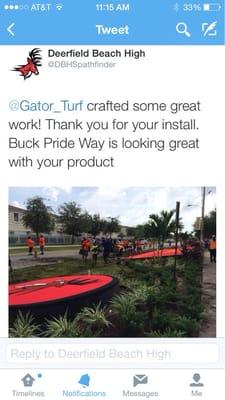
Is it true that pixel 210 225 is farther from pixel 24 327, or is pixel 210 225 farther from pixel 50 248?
pixel 24 327

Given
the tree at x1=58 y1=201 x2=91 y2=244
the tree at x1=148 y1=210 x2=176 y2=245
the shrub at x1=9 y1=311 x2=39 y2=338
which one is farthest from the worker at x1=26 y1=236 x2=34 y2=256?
the tree at x1=148 y1=210 x2=176 y2=245

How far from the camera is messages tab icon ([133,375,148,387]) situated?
3.01 m

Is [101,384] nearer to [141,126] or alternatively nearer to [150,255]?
[150,255]

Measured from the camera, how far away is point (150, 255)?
3719 millimetres

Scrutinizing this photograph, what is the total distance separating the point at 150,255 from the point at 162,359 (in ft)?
3.14

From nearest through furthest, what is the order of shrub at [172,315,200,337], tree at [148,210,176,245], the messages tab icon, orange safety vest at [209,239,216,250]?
1. the messages tab icon
2. shrub at [172,315,200,337]
3. orange safety vest at [209,239,216,250]
4. tree at [148,210,176,245]

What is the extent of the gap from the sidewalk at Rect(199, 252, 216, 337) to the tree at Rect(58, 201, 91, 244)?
1016 millimetres

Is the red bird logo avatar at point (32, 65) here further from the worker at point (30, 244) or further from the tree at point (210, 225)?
the tree at point (210, 225)

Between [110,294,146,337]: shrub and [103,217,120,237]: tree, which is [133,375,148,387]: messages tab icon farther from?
[103,217,120,237]: tree

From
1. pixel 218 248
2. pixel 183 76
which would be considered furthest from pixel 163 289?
pixel 183 76
